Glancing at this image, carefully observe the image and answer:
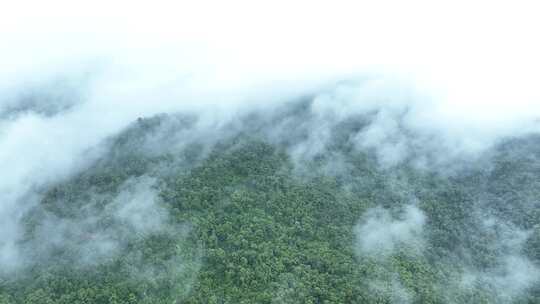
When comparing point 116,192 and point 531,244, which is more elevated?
point 116,192

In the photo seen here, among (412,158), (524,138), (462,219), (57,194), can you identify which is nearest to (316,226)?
(462,219)

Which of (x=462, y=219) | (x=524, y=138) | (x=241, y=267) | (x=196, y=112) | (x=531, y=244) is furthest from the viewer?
(x=196, y=112)

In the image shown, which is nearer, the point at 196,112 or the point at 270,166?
the point at 270,166

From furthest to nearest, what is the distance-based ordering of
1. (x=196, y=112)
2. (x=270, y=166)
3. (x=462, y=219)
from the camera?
(x=196, y=112)
(x=270, y=166)
(x=462, y=219)

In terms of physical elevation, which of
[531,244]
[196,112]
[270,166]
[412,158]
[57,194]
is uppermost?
[196,112]

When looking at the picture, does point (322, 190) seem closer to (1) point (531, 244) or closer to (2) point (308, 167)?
(2) point (308, 167)

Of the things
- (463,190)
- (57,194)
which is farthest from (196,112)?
(463,190)

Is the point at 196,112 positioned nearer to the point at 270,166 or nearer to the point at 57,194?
the point at 270,166
